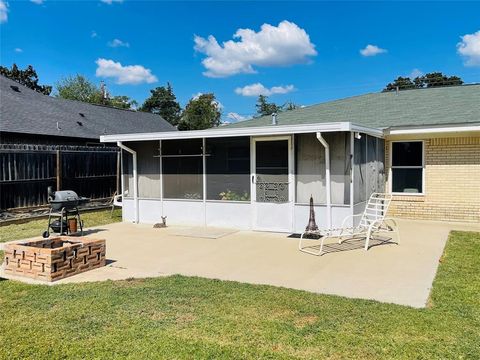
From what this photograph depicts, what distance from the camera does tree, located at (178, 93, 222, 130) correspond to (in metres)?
43.5

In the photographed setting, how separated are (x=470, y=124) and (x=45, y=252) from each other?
9656 mm

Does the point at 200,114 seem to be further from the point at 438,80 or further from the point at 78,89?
the point at 438,80

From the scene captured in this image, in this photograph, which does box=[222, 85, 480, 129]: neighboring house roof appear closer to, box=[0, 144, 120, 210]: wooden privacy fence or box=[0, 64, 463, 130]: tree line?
box=[0, 144, 120, 210]: wooden privacy fence

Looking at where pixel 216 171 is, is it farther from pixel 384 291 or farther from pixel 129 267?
pixel 384 291

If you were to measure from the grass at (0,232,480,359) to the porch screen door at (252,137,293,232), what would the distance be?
4.10 meters

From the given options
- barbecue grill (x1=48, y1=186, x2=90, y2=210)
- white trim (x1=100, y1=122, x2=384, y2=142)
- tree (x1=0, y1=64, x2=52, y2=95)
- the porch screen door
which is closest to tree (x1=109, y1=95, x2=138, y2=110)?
tree (x1=0, y1=64, x2=52, y2=95)

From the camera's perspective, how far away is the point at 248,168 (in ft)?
31.4

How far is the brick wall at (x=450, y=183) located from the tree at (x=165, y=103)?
40744 millimetres

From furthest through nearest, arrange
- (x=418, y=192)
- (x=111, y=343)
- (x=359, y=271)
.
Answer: (x=418, y=192) → (x=359, y=271) → (x=111, y=343)

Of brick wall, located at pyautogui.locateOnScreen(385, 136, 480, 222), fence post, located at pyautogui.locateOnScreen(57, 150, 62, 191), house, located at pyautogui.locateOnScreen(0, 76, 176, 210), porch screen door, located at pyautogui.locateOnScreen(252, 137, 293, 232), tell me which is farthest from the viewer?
fence post, located at pyautogui.locateOnScreen(57, 150, 62, 191)

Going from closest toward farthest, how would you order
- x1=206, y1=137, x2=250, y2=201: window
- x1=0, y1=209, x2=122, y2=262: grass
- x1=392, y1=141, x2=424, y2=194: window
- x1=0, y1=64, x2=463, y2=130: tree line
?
x1=0, y1=209, x2=122, y2=262: grass < x1=206, y1=137, x2=250, y2=201: window < x1=392, y1=141, x2=424, y2=194: window < x1=0, y1=64, x2=463, y2=130: tree line

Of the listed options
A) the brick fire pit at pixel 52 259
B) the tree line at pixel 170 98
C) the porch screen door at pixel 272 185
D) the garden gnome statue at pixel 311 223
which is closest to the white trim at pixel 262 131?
the porch screen door at pixel 272 185

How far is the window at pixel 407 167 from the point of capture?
11.2 meters

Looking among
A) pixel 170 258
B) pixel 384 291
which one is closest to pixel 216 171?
pixel 170 258
